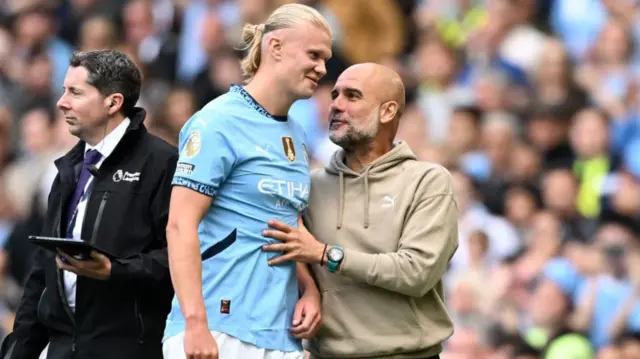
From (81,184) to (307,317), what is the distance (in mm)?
1060

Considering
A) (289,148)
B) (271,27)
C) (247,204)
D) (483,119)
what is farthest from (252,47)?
(483,119)

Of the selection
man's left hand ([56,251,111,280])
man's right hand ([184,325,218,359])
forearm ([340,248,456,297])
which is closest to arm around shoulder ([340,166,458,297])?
forearm ([340,248,456,297])

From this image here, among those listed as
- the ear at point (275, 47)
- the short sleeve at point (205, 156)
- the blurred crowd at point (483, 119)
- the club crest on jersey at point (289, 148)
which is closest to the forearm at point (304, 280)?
the club crest on jersey at point (289, 148)

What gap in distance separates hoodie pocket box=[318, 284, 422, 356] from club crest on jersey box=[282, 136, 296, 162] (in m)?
0.61

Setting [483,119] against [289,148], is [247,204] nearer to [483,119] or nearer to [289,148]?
[289,148]

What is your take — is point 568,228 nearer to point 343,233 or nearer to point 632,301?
point 632,301

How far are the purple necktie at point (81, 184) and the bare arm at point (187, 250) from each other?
663 millimetres

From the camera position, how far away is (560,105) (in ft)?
39.8

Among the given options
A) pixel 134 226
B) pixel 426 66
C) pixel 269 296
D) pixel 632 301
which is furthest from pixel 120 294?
pixel 426 66

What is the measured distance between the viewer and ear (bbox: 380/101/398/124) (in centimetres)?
657

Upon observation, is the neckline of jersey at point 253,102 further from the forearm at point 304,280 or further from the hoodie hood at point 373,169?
the forearm at point 304,280

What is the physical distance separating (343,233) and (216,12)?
8.62m

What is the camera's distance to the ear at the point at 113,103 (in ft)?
21.2

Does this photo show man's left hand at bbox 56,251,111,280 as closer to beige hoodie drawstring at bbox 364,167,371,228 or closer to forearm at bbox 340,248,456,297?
forearm at bbox 340,248,456,297
